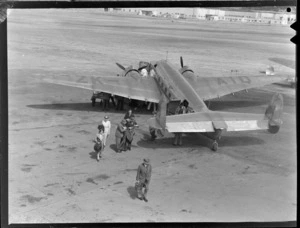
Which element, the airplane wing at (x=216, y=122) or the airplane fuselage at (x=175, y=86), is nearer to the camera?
the airplane wing at (x=216, y=122)

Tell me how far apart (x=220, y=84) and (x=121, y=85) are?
20.7 feet

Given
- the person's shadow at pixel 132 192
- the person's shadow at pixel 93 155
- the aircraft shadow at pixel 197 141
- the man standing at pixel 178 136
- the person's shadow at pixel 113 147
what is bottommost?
the person's shadow at pixel 132 192

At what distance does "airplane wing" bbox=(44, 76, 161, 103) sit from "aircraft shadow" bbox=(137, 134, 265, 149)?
3.78 meters

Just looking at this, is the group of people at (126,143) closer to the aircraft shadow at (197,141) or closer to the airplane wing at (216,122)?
the aircraft shadow at (197,141)

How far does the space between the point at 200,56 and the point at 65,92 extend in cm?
2262

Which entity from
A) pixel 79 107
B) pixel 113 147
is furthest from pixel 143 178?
pixel 79 107

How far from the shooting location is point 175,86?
720 inches

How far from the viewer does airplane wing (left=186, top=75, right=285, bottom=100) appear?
842 inches

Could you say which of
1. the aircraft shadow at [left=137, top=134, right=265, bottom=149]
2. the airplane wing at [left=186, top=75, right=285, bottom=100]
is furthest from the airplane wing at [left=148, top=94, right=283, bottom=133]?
the airplane wing at [left=186, top=75, right=285, bottom=100]

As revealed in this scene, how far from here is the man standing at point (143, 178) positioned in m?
11.2

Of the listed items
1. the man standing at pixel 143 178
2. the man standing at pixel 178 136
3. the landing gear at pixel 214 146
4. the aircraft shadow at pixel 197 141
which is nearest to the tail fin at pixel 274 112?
the aircraft shadow at pixel 197 141

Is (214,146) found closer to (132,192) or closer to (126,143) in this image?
(126,143)

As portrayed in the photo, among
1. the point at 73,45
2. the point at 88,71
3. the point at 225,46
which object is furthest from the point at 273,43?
the point at 88,71

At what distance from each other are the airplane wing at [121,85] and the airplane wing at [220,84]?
2875mm
